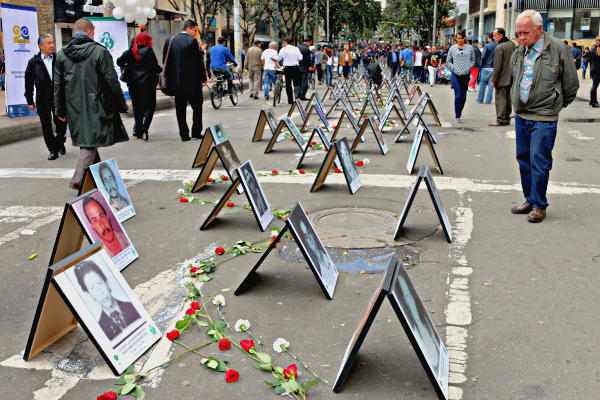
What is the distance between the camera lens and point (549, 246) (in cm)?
592

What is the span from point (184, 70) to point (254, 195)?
661 centimetres

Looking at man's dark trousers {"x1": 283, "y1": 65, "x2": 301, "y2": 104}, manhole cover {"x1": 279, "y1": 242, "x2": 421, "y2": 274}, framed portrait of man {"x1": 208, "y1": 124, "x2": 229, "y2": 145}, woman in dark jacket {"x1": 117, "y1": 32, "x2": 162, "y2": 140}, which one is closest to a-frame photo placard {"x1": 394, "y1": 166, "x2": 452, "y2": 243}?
manhole cover {"x1": 279, "y1": 242, "x2": 421, "y2": 274}

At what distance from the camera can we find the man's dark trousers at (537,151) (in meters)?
6.55

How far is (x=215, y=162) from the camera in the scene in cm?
823

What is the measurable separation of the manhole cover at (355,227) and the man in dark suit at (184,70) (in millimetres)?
6002

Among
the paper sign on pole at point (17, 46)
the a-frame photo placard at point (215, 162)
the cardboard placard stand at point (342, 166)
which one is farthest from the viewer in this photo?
the paper sign on pole at point (17, 46)

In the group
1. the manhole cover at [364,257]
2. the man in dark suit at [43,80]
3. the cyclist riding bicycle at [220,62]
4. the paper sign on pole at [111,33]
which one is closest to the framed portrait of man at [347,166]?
the manhole cover at [364,257]

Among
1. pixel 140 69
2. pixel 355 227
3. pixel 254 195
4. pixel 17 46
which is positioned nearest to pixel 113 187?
pixel 254 195

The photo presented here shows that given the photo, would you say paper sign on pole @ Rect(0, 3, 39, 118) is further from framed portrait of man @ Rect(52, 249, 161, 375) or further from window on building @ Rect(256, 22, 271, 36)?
window on building @ Rect(256, 22, 271, 36)

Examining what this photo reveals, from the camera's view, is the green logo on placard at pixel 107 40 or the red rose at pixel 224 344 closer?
the red rose at pixel 224 344

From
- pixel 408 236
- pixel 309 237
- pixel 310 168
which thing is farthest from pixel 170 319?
pixel 310 168

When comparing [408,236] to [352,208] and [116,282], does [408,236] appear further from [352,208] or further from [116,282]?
[116,282]

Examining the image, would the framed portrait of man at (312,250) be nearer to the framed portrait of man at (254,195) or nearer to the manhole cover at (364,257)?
the manhole cover at (364,257)

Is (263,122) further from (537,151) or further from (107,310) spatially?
(107,310)
